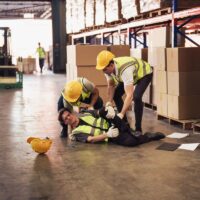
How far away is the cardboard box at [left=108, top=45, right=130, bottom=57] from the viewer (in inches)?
355

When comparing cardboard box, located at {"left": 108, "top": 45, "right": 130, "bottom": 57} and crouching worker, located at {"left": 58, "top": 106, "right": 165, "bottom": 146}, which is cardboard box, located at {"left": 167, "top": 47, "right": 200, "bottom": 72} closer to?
crouching worker, located at {"left": 58, "top": 106, "right": 165, "bottom": 146}

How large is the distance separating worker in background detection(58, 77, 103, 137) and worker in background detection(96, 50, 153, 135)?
Result: 26 cm

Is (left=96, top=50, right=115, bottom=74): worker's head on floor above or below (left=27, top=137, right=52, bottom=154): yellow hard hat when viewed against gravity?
above

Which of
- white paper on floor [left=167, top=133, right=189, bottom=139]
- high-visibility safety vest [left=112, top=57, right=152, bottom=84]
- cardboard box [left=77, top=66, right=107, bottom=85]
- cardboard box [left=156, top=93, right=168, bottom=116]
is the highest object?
high-visibility safety vest [left=112, top=57, right=152, bottom=84]

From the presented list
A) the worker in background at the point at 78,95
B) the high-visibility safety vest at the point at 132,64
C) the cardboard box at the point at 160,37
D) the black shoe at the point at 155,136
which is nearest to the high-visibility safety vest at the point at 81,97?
the worker in background at the point at 78,95

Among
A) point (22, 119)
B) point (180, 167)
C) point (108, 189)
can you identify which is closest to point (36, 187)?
point (108, 189)

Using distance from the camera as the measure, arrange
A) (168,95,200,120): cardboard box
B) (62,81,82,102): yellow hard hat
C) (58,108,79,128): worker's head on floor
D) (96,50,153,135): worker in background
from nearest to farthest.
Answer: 1. (58,108,79,128): worker's head on floor
2. (96,50,153,135): worker in background
3. (62,81,82,102): yellow hard hat
4. (168,95,200,120): cardboard box

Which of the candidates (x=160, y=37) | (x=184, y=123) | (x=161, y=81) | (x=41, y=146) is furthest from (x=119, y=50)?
(x=41, y=146)

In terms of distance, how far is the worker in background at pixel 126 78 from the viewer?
572 cm

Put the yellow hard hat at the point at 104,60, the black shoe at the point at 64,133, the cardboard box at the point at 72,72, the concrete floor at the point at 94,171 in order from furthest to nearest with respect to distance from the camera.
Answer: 1. the cardboard box at the point at 72,72
2. the black shoe at the point at 64,133
3. the yellow hard hat at the point at 104,60
4. the concrete floor at the point at 94,171

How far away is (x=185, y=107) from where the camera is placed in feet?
22.6

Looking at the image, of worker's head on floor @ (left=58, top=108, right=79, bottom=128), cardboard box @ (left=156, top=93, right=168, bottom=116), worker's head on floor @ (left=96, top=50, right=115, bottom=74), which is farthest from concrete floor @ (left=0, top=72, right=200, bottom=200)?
worker's head on floor @ (left=96, top=50, right=115, bottom=74)

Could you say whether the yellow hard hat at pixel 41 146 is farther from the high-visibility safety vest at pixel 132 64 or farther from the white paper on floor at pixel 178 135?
the white paper on floor at pixel 178 135

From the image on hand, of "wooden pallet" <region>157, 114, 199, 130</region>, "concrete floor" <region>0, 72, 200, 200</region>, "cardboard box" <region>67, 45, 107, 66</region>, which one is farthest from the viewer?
"cardboard box" <region>67, 45, 107, 66</region>
